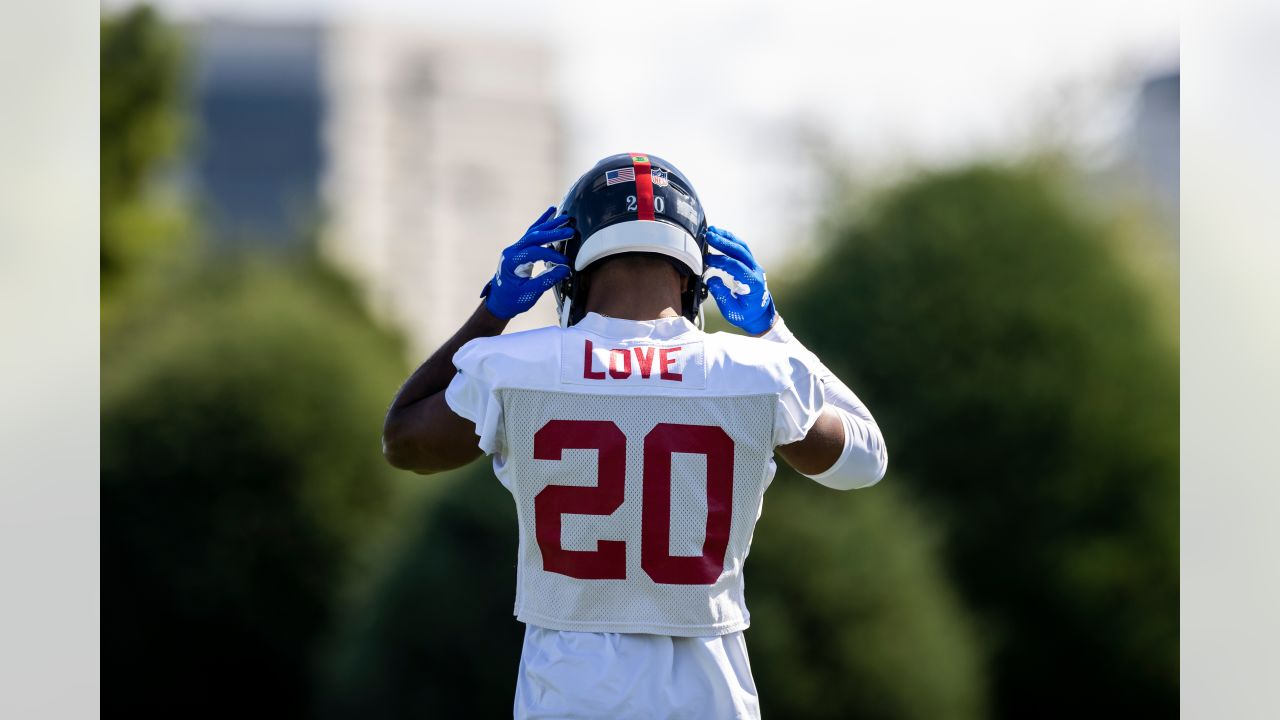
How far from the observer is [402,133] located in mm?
20094

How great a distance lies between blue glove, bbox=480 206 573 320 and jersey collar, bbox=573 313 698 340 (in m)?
0.16

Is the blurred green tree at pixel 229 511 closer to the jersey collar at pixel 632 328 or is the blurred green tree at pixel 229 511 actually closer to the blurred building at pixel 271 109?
the jersey collar at pixel 632 328

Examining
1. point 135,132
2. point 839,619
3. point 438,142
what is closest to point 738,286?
point 839,619

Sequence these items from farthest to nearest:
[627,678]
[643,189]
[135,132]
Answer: [135,132]
[643,189]
[627,678]

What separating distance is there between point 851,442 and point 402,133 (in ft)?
61.4

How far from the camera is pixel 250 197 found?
917 inches

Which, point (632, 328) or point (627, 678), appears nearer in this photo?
point (627, 678)

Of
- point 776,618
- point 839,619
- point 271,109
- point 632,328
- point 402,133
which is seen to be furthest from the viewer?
point 271,109

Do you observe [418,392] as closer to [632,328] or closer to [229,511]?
[632,328]
